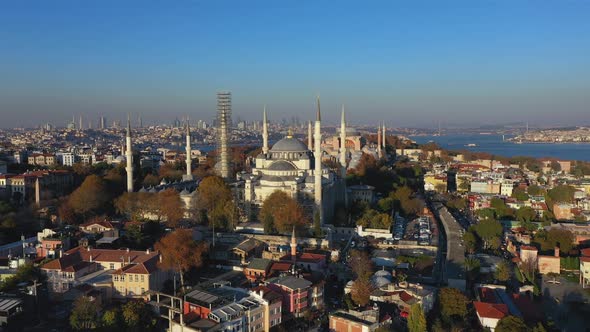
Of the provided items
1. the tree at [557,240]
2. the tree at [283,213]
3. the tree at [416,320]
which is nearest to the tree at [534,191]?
the tree at [557,240]

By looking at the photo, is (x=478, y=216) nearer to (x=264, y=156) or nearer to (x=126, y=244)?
(x=264, y=156)

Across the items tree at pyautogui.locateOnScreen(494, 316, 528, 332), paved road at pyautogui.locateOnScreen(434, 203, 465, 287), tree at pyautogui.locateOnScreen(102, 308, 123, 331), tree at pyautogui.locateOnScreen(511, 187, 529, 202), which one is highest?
tree at pyautogui.locateOnScreen(511, 187, 529, 202)

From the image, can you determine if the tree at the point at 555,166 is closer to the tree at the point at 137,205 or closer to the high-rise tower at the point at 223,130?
the high-rise tower at the point at 223,130

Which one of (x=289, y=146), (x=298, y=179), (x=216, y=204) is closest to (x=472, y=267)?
(x=298, y=179)

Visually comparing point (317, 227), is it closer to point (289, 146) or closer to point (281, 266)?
point (281, 266)

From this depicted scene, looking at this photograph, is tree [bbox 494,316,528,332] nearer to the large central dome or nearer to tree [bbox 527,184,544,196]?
the large central dome

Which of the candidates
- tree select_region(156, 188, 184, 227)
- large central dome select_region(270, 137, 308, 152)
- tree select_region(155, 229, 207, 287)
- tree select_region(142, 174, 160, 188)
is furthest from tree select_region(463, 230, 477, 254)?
tree select_region(142, 174, 160, 188)
